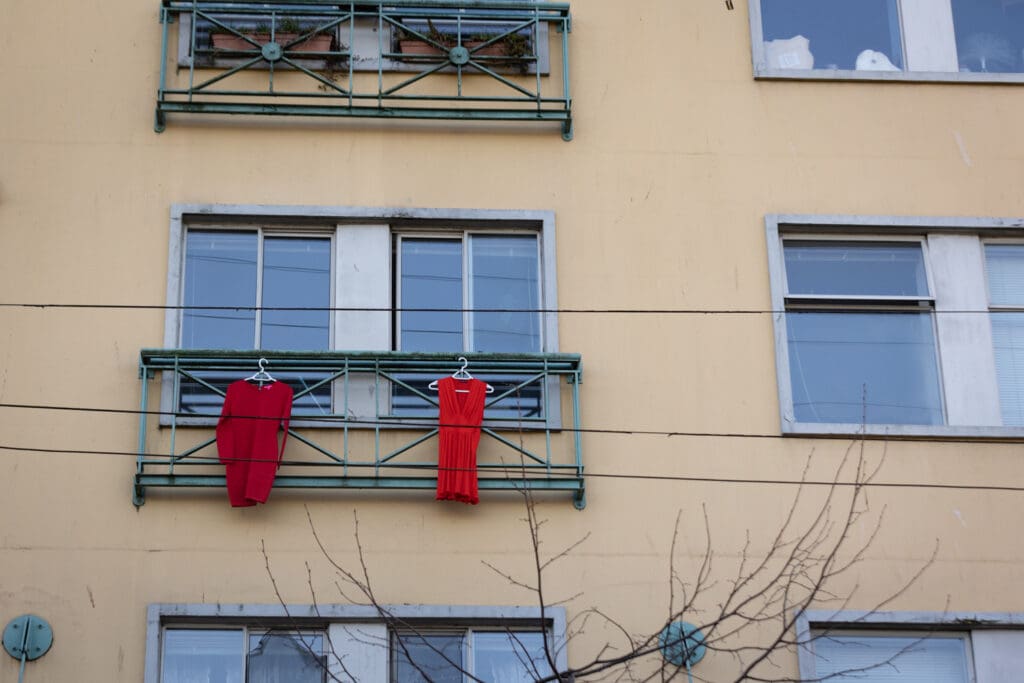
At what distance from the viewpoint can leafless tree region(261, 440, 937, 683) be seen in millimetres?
14047

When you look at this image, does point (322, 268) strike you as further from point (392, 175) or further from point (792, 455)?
point (792, 455)

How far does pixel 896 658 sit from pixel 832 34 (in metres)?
6.18

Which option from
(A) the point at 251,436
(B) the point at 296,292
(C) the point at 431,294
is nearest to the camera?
(A) the point at 251,436

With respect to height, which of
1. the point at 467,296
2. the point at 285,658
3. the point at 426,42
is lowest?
the point at 285,658

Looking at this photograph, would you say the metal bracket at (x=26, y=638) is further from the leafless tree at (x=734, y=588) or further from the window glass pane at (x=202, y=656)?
the leafless tree at (x=734, y=588)

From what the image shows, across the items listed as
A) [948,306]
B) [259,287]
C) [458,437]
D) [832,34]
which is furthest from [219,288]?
[948,306]

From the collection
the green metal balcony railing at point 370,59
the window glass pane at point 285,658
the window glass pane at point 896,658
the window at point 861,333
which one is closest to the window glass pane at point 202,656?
the window glass pane at point 285,658

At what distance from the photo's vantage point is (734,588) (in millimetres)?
14102

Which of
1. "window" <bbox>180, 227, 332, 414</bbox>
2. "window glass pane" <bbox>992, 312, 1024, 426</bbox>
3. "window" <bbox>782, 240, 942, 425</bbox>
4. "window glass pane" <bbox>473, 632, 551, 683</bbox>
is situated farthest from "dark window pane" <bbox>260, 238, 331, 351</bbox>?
"window glass pane" <bbox>992, 312, 1024, 426</bbox>

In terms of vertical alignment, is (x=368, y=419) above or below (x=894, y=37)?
below

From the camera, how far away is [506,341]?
15.4 meters

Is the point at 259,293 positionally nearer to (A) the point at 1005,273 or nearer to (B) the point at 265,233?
(B) the point at 265,233

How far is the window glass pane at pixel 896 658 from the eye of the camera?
14.4 m

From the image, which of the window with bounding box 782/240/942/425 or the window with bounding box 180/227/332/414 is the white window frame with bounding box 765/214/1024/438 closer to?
the window with bounding box 782/240/942/425
